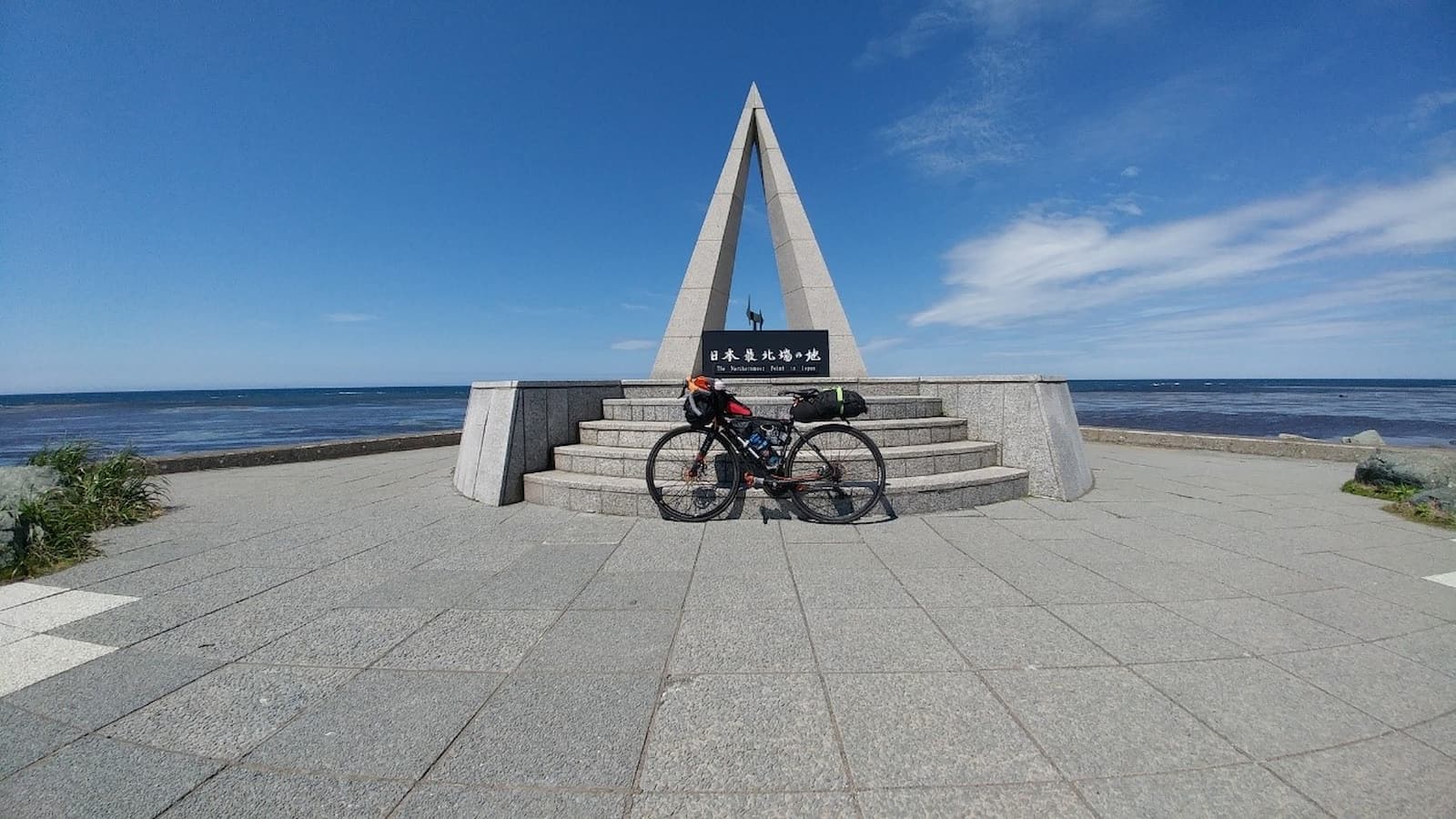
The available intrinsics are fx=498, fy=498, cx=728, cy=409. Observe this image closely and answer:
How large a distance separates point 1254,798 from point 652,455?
4203mm

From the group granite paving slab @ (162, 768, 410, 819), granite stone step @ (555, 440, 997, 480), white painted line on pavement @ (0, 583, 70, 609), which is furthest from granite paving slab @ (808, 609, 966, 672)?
white painted line on pavement @ (0, 583, 70, 609)

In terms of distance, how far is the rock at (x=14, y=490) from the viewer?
12.3 ft

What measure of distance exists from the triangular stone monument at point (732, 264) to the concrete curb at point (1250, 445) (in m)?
7.06

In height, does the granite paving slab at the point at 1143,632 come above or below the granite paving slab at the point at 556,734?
above

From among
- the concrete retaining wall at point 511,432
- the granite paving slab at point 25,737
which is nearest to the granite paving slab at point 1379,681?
the granite paving slab at point 25,737

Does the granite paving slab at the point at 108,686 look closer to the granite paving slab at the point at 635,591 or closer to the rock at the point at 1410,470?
the granite paving slab at the point at 635,591

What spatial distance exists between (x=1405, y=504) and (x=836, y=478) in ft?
20.3

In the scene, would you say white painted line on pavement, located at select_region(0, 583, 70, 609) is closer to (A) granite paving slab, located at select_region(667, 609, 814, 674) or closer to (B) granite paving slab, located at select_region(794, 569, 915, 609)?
(A) granite paving slab, located at select_region(667, 609, 814, 674)

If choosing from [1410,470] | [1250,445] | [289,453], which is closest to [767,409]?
[1410,470]

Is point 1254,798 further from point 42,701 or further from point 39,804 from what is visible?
point 42,701

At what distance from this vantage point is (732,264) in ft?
41.6

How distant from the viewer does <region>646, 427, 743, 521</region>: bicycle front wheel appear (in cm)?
493

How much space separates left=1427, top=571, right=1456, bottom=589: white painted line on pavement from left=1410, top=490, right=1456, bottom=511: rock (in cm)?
231

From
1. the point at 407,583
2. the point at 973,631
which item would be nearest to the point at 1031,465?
the point at 973,631
